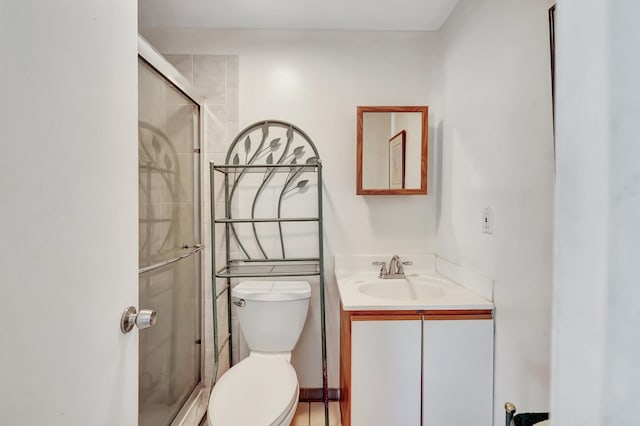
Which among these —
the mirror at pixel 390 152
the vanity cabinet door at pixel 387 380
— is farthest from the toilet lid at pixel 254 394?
the mirror at pixel 390 152

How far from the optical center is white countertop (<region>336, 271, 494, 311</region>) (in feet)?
4.26

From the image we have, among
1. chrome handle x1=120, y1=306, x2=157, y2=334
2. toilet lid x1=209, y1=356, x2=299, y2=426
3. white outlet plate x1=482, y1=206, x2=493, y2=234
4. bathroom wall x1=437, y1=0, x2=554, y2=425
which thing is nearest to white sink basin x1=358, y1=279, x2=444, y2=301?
bathroom wall x1=437, y1=0, x2=554, y2=425

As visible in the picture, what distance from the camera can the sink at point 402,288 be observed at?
166 cm

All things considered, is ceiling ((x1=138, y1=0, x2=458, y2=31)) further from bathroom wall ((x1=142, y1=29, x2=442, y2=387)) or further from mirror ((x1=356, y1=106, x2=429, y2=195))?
mirror ((x1=356, y1=106, x2=429, y2=195))

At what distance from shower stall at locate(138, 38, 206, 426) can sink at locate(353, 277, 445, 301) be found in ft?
3.18

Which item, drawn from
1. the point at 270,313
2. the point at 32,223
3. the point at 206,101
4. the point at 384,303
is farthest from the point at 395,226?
the point at 32,223

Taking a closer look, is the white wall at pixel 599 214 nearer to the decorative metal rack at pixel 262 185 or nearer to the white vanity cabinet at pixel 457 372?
the white vanity cabinet at pixel 457 372

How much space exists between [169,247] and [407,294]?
4.24 feet

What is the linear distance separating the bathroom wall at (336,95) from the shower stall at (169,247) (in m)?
0.44

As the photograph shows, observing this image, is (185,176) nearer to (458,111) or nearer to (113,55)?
(113,55)

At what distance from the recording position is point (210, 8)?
1.68 metres

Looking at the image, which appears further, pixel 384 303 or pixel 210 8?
pixel 210 8

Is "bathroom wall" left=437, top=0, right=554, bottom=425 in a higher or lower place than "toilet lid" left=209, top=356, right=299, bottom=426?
higher

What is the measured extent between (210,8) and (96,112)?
1.43 m
